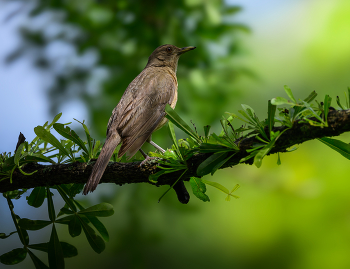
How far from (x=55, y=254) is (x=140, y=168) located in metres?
0.62

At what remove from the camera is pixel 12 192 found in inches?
61.9

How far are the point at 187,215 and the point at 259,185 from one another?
0.64m

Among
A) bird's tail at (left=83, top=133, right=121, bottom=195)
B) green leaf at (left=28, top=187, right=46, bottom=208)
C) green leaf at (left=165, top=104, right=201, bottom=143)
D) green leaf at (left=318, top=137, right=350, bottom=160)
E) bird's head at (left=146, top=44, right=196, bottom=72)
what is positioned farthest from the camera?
bird's head at (left=146, top=44, right=196, bottom=72)

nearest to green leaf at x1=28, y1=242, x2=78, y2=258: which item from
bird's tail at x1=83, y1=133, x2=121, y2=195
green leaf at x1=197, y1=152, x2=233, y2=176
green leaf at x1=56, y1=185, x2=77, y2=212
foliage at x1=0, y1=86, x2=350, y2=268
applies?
foliage at x1=0, y1=86, x2=350, y2=268

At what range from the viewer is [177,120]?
1.07 meters

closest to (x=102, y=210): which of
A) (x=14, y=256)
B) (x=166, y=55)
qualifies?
(x=14, y=256)

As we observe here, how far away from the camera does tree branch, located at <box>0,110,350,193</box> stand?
2.74 ft

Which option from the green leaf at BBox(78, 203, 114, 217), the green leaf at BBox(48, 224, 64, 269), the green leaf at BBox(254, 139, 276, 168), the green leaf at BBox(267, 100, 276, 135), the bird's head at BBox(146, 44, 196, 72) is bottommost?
the green leaf at BBox(48, 224, 64, 269)

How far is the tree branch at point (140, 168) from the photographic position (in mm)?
835

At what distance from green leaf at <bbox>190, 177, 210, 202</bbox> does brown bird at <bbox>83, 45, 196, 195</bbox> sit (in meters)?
0.34

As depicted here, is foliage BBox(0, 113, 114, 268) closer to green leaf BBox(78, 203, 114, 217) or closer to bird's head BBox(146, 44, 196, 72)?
green leaf BBox(78, 203, 114, 217)

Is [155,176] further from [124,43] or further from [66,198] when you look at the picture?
[124,43]

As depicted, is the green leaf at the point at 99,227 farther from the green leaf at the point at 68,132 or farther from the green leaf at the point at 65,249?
the green leaf at the point at 68,132

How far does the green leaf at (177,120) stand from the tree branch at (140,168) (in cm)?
8
